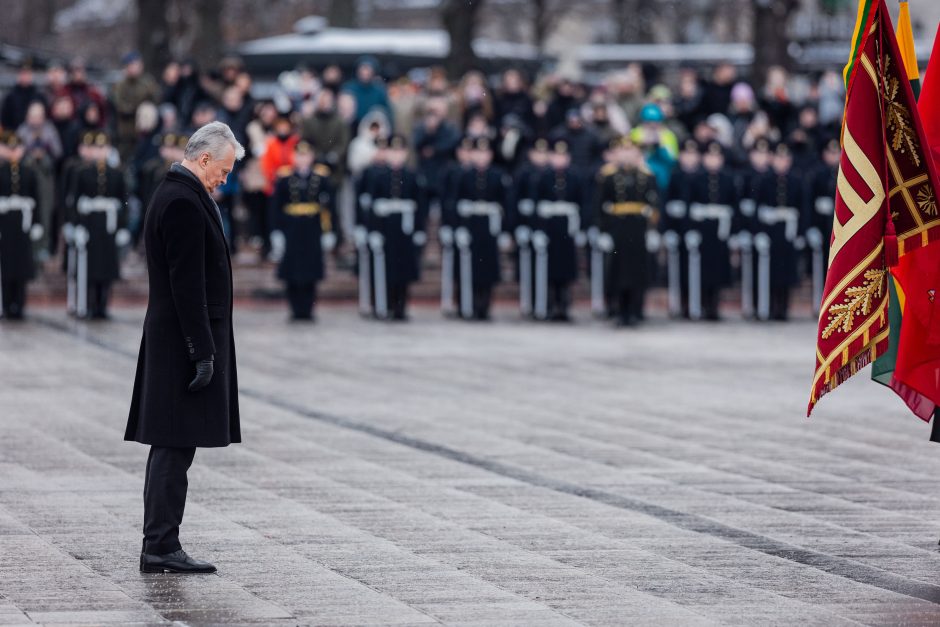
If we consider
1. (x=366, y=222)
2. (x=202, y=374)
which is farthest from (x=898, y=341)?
(x=366, y=222)

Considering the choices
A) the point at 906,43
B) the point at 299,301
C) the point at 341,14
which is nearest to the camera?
the point at 906,43

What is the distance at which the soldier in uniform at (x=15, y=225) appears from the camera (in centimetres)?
1991

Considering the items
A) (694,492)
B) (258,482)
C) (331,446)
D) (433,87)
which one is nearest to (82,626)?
(258,482)

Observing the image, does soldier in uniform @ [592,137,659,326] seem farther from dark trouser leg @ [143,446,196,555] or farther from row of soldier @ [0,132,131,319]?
dark trouser leg @ [143,446,196,555]

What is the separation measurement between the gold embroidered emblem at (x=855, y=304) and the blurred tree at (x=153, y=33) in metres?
25.8

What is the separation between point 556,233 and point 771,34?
1219 centimetres

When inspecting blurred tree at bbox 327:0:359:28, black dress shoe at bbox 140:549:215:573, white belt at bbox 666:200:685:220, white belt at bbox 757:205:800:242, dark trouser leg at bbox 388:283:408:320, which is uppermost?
blurred tree at bbox 327:0:359:28

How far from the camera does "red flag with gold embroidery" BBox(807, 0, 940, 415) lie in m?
8.37

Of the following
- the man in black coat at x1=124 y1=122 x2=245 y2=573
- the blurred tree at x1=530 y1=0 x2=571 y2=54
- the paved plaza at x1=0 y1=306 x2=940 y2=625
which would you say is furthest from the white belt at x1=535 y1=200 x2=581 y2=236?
the blurred tree at x1=530 y1=0 x2=571 y2=54

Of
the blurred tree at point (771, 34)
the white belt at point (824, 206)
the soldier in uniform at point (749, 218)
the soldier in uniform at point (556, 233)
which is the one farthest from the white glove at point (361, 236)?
the blurred tree at point (771, 34)

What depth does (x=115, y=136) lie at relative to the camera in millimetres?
24328

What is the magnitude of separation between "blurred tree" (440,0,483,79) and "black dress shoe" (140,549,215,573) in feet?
81.6

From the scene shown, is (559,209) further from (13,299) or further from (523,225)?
(13,299)

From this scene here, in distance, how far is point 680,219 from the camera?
2209 centimetres
